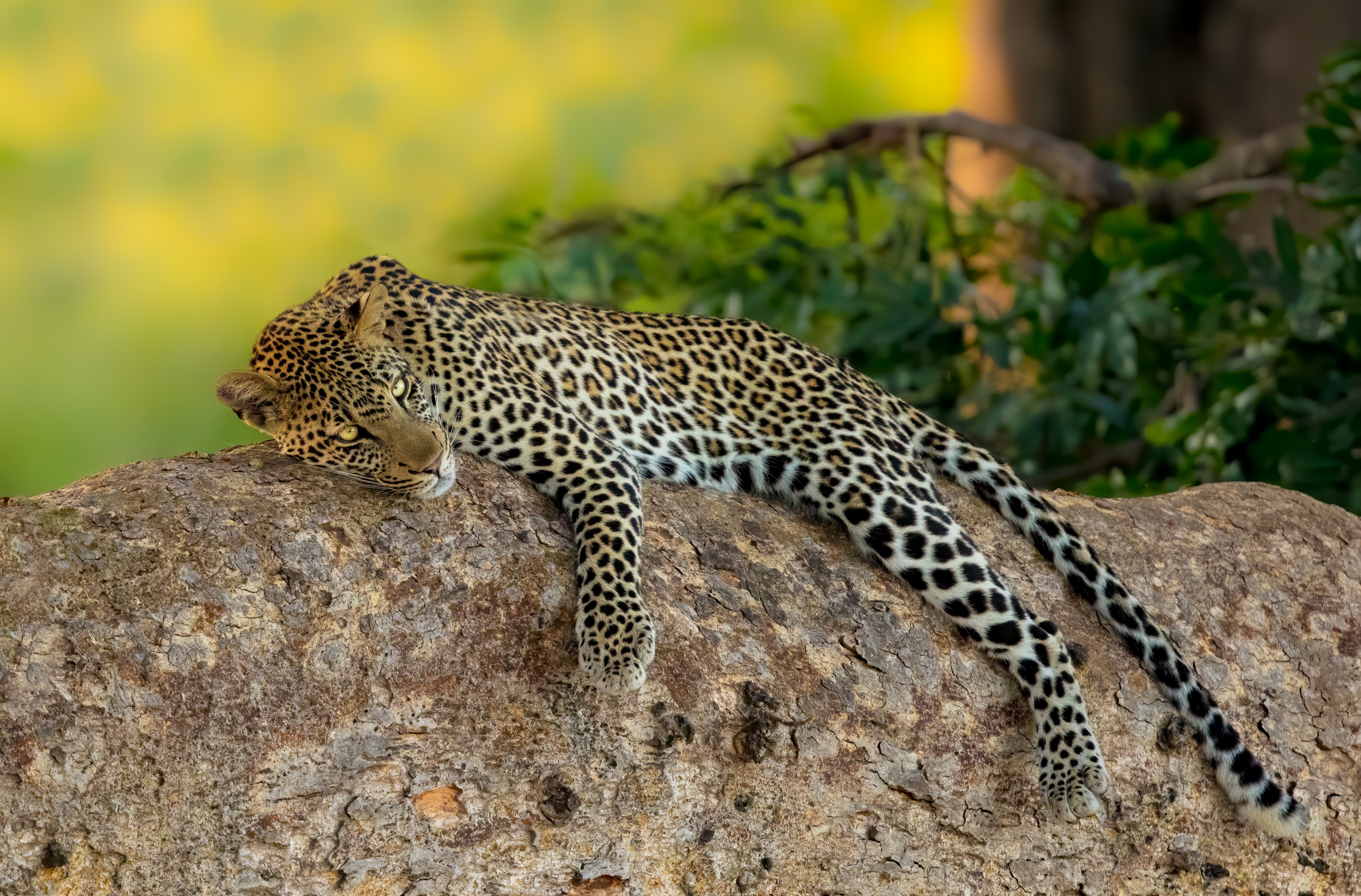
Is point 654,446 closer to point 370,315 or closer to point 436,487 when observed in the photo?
point 436,487

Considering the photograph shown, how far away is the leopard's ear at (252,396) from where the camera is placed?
4.42m

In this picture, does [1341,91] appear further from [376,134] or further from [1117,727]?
[376,134]

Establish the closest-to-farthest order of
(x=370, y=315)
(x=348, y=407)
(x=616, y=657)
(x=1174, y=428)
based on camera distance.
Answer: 1. (x=616, y=657)
2. (x=348, y=407)
3. (x=370, y=315)
4. (x=1174, y=428)

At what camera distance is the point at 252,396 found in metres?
4.45

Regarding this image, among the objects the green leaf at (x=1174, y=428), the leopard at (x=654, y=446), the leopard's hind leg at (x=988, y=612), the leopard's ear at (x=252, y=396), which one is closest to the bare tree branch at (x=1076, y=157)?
the green leaf at (x=1174, y=428)

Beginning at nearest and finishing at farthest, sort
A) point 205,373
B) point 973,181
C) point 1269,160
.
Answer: point 1269,160 < point 205,373 < point 973,181

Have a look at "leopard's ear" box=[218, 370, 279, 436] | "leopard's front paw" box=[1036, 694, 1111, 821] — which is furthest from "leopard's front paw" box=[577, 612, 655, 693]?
"leopard's front paw" box=[1036, 694, 1111, 821]

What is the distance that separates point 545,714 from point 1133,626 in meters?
2.51

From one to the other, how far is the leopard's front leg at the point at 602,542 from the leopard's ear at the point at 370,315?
2.35ft

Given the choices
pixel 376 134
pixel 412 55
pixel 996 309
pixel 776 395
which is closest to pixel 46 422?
pixel 376 134

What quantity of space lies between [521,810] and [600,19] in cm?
1926

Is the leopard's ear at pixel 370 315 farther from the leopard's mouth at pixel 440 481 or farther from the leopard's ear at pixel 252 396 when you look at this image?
the leopard's mouth at pixel 440 481

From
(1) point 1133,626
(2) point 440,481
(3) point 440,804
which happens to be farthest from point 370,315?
(1) point 1133,626

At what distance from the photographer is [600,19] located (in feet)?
70.3
